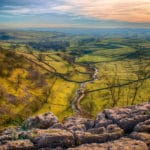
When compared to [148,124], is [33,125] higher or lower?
lower

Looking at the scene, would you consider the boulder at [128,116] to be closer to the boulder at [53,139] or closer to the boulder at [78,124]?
the boulder at [78,124]

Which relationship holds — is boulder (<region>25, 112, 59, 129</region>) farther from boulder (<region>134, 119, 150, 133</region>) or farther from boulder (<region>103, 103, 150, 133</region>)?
boulder (<region>134, 119, 150, 133</region>)

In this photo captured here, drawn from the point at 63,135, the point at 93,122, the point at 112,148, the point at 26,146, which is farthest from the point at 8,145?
the point at 93,122

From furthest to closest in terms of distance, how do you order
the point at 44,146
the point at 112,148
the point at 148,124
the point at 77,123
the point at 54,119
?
the point at 54,119, the point at 77,123, the point at 148,124, the point at 44,146, the point at 112,148

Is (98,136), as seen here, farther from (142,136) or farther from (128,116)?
(128,116)

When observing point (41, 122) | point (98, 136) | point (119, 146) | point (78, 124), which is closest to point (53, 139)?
point (98, 136)

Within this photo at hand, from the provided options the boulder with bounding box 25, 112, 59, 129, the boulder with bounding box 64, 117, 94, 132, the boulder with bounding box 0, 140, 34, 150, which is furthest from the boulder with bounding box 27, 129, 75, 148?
the boulder with bounding box 25, 112, 59, 129

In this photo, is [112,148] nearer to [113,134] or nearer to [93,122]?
[113,134]

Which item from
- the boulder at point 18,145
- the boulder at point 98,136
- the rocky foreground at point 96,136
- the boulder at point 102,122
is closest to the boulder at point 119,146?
the rocky foreground at point 96,136

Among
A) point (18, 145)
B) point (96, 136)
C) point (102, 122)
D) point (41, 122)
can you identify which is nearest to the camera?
point (18, 145)

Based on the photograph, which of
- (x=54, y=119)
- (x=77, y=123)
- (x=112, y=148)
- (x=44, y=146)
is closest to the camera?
(x=112, y=148)
